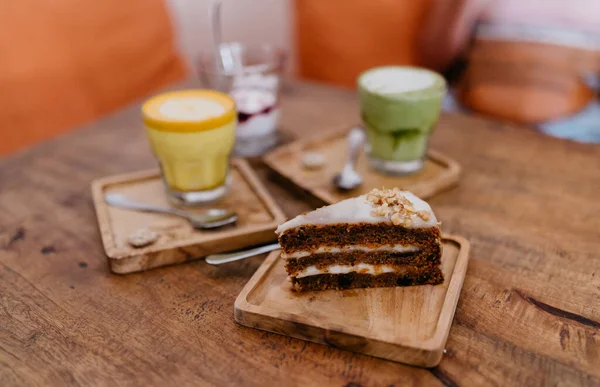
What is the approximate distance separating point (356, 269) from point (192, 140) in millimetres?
459

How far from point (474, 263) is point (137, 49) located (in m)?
1.80

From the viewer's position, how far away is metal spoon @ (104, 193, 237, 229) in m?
1.14

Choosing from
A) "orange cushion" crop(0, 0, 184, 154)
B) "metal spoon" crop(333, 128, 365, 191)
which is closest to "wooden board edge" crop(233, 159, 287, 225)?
"metal spoon" crop(333, 128, 365, 191)

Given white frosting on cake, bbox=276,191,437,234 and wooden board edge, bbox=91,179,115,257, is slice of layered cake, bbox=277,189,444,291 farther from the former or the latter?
wooden board edge, bbox=91,179,115,257

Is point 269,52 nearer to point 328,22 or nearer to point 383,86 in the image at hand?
point 383,86

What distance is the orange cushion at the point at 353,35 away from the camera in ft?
7.71

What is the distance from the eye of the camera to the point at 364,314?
907 millimetres

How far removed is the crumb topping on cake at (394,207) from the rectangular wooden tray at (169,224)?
24 centimetres

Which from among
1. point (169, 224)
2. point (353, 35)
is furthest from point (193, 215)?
point (353, 35)

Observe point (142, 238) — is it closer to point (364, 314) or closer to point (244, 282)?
point (244, 282)

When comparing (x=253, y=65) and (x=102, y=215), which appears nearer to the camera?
(x=102, y=215)

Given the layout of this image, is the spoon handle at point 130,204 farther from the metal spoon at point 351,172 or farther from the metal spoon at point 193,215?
the metal spoon at point 351,172

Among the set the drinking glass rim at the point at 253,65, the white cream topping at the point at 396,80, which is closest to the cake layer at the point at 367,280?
the white cream topping at the point at 396,80

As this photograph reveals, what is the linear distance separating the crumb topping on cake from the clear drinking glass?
1.85ft
